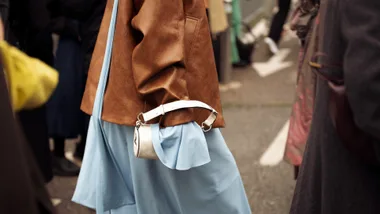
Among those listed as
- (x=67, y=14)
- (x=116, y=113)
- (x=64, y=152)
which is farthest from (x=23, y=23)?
(x=116, y=113)

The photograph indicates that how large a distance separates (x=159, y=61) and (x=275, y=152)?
2.60 m

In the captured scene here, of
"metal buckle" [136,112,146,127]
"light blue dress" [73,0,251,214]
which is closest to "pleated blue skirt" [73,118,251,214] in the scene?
"light blue dress" [73,0,251,214]

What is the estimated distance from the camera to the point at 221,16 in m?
5.20

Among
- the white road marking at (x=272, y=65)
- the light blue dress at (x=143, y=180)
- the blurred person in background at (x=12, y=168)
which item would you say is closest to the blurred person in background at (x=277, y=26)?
the white road marking at (x=272, y=65)

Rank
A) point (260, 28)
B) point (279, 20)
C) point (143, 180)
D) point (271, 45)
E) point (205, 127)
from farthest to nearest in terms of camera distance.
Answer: point (260, 28) → point (271, 45) → point (279, 20) → point (143, 180) → point (205, 127)

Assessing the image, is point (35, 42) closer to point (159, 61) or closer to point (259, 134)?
point (159, 61)

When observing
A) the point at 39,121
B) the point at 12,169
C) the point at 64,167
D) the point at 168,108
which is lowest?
the point at 64,167

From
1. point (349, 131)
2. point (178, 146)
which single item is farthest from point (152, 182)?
point (349, 131)

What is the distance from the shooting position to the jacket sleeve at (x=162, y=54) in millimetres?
2072

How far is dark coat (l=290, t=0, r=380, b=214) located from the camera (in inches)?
59.7

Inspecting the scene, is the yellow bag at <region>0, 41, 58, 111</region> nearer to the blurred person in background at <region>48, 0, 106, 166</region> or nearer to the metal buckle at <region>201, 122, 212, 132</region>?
the metal buckle at <region>201, 122, 212, 132</region>

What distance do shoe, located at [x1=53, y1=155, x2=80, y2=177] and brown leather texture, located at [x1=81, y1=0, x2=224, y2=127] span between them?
1.93 meters

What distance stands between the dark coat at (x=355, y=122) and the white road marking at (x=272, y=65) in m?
4.80

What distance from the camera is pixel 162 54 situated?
6.87 ft
